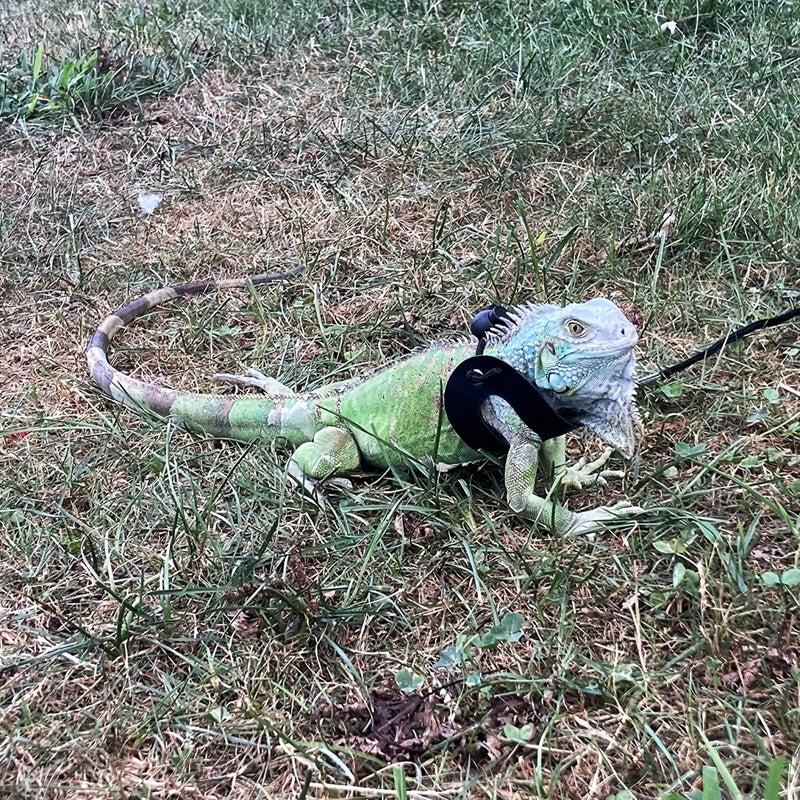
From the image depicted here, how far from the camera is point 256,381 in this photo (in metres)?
3.44

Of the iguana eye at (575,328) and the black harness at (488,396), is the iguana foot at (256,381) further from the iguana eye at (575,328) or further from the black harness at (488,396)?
the iguana eye at (575,328)

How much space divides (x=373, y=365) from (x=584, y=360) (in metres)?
1.25

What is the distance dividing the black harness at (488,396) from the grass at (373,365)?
0.79 feet

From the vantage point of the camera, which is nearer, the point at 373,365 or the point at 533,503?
the point at 533,503

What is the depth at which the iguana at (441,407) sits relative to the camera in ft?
8.21

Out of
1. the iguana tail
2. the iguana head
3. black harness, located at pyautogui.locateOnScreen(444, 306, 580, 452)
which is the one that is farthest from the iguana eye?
the iguana tail

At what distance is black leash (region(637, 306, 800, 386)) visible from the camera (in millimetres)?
2986

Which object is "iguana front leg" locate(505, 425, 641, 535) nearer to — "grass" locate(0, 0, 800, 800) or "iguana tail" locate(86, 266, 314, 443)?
"grass" locate(0, 0, 800, 800)

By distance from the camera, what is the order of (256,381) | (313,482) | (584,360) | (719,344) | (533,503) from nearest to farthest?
(584,360) < (533,503) < (313,482) < (719,344) < (256,381)

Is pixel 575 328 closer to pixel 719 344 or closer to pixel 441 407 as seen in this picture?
pixel 441 407

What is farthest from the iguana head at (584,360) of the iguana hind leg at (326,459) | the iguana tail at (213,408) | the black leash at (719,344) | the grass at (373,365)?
the iguana tail at (213,408)

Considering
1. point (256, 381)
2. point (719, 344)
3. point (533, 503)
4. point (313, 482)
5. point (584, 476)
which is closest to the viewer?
point (533, 503)

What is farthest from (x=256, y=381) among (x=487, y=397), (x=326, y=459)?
(x=487, y=397)

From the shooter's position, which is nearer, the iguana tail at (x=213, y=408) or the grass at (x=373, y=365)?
the grass at (x=373, y=365)
